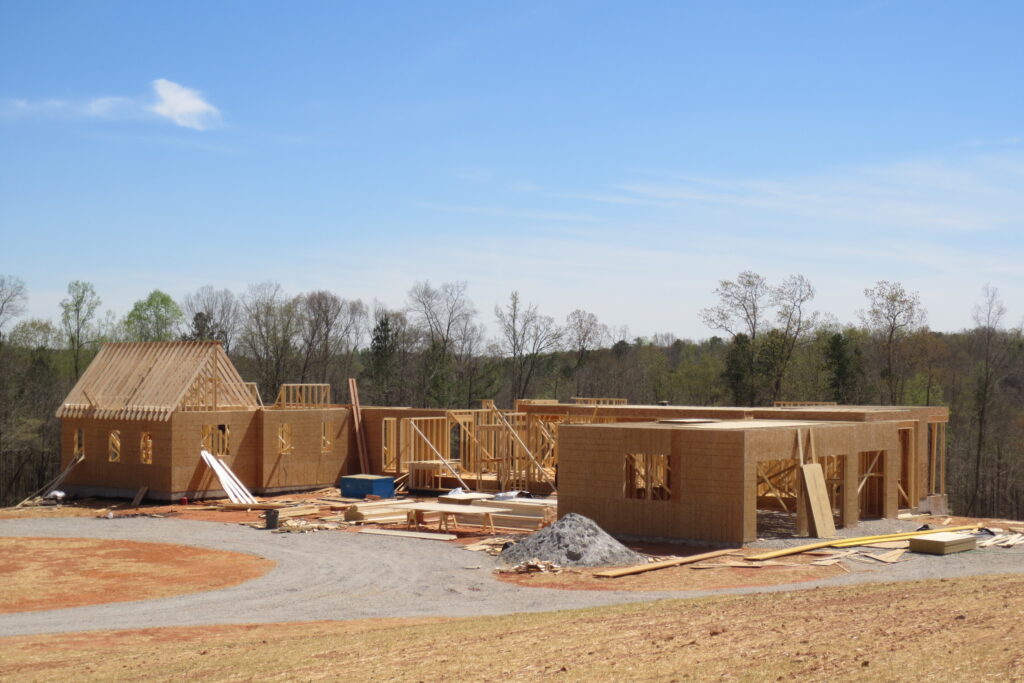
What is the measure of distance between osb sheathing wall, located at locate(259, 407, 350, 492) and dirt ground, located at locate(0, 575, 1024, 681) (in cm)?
2015

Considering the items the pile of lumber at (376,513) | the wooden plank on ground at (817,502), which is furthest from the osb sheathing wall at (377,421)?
the wooden plank on ground at (817,502)

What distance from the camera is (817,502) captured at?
22.7 metres

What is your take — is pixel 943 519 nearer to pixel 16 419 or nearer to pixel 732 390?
pixel 732 390

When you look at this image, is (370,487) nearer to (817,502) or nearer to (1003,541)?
(817,502)

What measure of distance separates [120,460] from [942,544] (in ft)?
84.9

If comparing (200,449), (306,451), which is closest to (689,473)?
(200,449)

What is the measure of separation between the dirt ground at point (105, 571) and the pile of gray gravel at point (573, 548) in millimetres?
5401

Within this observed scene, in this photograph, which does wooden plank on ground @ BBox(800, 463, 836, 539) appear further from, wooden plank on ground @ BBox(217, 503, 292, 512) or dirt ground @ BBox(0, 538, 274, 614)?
wooden plank on ground @ BBox(217, 503, 292, 512)

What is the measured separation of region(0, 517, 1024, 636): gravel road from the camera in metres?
15.9

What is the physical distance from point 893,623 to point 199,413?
25844 mm

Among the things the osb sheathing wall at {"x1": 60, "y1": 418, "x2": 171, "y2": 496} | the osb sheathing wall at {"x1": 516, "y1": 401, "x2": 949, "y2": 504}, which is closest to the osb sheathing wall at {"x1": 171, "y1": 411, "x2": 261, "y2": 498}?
the osb sheathing wall at {"x1": 60, "y1": 418, "x2": 171, "y2": 496}

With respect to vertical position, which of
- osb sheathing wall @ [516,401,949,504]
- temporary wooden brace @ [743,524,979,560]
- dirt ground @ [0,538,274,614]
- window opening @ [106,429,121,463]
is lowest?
dirt ground @ [0,538,274,614]

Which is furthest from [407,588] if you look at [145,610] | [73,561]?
[73,561]

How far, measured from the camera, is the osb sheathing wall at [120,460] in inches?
1270
